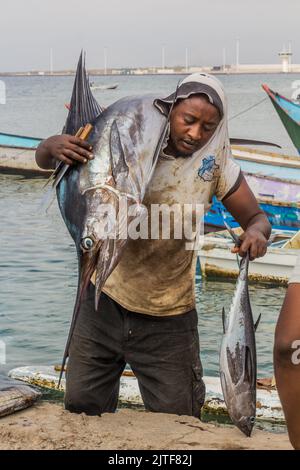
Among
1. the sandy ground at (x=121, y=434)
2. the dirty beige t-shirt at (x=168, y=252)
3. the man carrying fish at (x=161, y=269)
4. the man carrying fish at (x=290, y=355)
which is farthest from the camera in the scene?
the dirty beige t-shirt at (x=168, y=252)

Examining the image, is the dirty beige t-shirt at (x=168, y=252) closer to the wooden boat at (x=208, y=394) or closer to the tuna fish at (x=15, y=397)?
the tuna fish at (x=15, y=397)

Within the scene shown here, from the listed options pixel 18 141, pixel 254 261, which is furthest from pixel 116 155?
pixel 18 141

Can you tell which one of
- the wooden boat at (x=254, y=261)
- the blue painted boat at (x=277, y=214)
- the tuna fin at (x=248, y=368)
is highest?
the tuna fin at (x=248, y=368)

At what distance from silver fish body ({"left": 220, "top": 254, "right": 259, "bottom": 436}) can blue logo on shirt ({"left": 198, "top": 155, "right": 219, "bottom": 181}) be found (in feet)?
1.38

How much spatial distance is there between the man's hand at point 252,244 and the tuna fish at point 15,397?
1391 millimetres

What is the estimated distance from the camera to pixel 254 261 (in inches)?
476

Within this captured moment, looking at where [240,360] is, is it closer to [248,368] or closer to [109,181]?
[248,368]

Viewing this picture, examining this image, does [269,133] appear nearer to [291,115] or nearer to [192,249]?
[291,115]

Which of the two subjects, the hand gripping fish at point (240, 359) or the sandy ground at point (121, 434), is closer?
the sandy ground at point (121, 434)

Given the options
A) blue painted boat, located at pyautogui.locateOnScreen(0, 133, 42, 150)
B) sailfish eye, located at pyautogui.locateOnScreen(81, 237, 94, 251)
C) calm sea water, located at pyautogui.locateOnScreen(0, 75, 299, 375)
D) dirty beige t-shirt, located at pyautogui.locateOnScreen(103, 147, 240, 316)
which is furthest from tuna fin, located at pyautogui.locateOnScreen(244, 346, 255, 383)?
blue painted boat, located at pyautogui.locateOnScreen(0, 133, 42, 150)

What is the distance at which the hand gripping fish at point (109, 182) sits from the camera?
3.62 m

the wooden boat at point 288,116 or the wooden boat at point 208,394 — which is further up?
the wooden boat at point 288,116

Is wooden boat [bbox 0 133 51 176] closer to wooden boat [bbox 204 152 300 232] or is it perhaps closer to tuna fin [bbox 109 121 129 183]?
wooden boat [bbox 204 152 300 232]

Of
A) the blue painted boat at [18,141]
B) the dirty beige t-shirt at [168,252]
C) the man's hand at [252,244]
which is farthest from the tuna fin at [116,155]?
the blue painted boat at [18,141]
